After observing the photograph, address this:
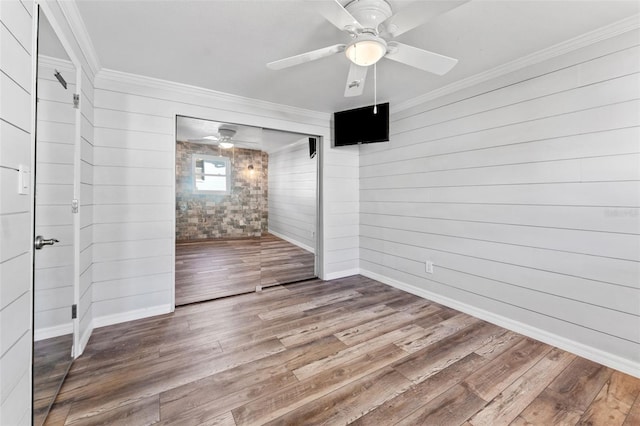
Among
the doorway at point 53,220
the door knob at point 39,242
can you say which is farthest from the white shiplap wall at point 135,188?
the door knob at point 39,242

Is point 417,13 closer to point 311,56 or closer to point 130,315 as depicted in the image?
point 311,56

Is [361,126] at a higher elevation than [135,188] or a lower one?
higher

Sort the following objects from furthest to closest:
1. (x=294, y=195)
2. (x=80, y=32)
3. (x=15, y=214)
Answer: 1. (x=294, y=195)
2. (x=80, y=32)
3. (x=15, y=214)

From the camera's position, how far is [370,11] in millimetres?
1646

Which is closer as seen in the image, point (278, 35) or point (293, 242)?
point (278, 35)

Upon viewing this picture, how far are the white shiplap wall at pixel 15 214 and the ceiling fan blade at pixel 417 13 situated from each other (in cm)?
173

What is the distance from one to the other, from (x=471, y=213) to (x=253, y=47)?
262 cm

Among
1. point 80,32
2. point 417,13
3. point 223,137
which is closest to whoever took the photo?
point 417,13

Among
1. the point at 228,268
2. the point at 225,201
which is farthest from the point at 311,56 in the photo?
the point at 228,268

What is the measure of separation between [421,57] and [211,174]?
268 centimetres

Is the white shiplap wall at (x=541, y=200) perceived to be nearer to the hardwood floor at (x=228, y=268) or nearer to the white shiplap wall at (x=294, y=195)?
the white shiplap wall at (x=294, y=195)

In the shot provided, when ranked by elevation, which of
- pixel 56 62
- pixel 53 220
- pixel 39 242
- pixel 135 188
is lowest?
pixel 39 242

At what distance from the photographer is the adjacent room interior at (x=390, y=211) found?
1532 millimetres

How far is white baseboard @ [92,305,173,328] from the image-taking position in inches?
101
